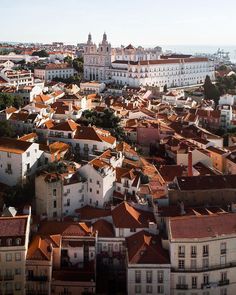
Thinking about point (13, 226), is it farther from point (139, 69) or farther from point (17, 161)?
point (139, 69)

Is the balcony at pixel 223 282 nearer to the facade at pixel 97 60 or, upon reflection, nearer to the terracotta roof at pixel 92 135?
the terracotta roof at pixel 92 135

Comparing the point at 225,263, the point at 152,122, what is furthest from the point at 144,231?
the point at 152,122

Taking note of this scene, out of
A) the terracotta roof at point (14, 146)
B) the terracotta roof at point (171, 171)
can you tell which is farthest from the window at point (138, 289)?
the terracotta roof at point (14, 146)

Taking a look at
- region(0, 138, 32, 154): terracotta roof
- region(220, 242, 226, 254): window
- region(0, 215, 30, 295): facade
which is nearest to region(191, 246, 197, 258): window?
region(220, 242, 226, 254): window

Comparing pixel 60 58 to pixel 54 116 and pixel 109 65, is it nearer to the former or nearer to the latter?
pixel 109 65

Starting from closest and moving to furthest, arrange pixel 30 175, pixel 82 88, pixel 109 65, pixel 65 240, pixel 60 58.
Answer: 1. pixel 65 240
2. pixel 30 175
3. pixel 82 88
4. pixel 109 65
5. pixel 60 58

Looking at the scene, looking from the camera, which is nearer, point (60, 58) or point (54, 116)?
point (54, 116)

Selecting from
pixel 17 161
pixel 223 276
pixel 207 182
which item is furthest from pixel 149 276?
pixel 17 161
